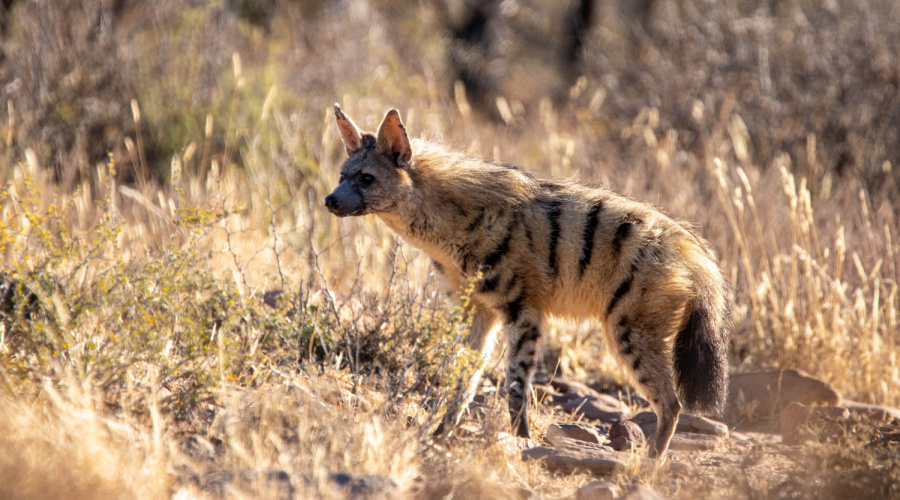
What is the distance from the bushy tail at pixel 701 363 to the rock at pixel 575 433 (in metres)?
0.53

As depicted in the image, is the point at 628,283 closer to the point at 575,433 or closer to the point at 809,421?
the point at 575,433

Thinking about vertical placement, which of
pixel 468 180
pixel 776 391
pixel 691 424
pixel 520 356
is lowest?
pixel 691 424

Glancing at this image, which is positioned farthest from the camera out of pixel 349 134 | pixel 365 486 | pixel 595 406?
pixel 595 406

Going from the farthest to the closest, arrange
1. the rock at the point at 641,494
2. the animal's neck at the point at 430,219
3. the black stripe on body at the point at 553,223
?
the animal's neck at the point at 430,219, the black stripe on body at the point at 553,223, the rock at the point at 641,494

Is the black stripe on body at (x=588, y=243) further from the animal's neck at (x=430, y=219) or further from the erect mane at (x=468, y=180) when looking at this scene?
the animal's neck at (x=430, y=219)

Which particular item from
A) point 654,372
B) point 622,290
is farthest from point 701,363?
point 622,290

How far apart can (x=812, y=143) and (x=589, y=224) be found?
3.75 meters

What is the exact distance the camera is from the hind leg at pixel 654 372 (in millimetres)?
4328

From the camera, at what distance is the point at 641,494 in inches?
130

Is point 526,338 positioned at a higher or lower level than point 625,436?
higher

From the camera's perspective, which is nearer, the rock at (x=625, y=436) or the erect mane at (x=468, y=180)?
the rock at (x=625, y=436)

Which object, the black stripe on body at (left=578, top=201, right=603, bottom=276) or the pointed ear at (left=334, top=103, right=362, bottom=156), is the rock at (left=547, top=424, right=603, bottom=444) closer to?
the black stripe on body at (left=578, top=201, right=603, bottom=276)

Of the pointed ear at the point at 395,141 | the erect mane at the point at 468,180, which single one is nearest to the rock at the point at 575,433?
the erect mane at the point at 468,180

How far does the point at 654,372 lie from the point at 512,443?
36.2 inches
